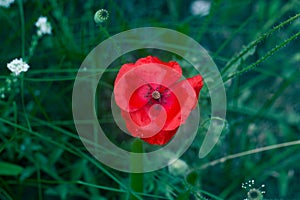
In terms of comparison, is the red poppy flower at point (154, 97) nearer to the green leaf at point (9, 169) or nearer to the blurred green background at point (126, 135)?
the blurred green background at point (126, 135)

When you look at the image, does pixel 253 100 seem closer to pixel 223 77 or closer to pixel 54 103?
pixel 223 77

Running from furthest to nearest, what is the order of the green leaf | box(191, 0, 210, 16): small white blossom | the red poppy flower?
box(191, 0, 210, 16): small white blossom < the green leaf < the red poppy flower

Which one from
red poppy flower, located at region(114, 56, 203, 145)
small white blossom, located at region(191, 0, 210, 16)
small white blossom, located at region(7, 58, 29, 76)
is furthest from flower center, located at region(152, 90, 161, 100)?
small white blossom, located at region(191, 0, 210, 16)

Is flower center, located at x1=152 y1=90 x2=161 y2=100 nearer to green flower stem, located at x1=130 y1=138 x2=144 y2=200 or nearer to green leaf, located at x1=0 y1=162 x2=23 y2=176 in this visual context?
green flower stem, located at x1=130 y1=138 x2=144 y2=200

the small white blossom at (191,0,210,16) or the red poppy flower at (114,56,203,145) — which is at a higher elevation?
the small white blossom at (191,0,210,16)

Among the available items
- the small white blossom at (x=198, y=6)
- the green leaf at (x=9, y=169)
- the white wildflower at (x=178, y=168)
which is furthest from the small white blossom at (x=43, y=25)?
the small white blossom at (x=198, y=6)

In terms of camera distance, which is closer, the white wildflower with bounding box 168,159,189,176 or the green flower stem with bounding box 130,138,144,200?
the green flower stem with bounding box 130,138,144,200

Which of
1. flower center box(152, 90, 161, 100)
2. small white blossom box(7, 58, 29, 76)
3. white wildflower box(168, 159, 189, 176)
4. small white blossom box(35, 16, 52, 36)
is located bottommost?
white wildflower box(168, 159, 189, 176)

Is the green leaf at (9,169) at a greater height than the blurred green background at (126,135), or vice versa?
the blurred green background at (126,135)
